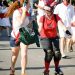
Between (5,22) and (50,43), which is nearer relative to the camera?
(50,43)

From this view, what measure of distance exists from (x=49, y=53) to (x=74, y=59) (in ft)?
11.1

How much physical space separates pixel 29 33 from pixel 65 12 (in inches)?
159

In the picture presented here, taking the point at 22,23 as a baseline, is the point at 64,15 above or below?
above

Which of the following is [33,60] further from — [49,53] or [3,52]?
[49,53]

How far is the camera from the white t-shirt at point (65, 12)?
41.9ft

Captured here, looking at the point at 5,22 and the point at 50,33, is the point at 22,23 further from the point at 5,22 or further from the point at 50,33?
the point at 5,22

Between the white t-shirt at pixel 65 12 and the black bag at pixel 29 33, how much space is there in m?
3.78

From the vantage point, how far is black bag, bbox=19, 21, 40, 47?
8953mm

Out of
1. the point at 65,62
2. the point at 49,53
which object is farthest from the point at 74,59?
the point at 49,53

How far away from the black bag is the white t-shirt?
3776 mm

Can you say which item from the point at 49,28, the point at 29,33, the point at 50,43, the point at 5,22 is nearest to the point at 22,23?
the point at 29,33

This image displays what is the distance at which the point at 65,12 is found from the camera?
12.9 m

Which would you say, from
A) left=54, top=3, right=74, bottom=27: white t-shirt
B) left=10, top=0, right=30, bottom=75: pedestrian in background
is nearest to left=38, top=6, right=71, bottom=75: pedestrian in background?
left=10, top=0, right=30, bottom=75: pedestrian in background

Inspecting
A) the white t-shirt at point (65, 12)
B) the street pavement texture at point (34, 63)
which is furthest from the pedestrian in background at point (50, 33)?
the white t-shirt at point (65, 12)
